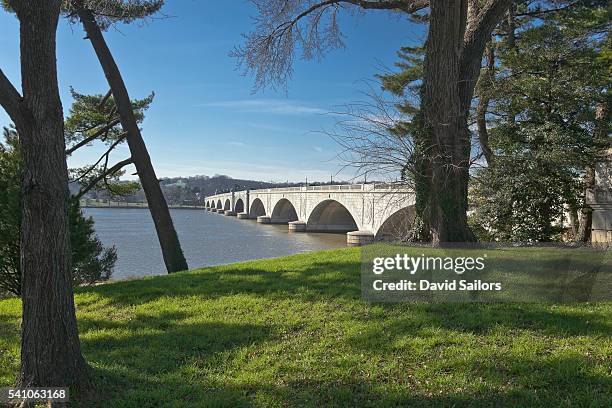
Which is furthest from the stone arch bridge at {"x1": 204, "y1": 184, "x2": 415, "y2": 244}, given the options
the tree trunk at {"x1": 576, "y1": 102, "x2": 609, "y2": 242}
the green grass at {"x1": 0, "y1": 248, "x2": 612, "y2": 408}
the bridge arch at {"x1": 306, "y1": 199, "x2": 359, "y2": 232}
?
the tree trunk at {"x1": 576, "y1": 102, "x2": 609, "y2": 242}

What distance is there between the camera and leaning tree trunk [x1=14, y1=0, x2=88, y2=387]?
282cm

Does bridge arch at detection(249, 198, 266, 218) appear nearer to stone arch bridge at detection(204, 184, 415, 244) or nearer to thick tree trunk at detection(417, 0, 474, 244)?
stone arch bridge at detection(204, 184, 415, 244)

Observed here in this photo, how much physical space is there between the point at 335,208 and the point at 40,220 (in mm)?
41851

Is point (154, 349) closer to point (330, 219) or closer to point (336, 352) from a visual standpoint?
point (336, 352)

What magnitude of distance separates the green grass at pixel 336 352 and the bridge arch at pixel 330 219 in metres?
37.5

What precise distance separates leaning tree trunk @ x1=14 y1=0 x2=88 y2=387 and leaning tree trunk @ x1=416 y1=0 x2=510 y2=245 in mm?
3684

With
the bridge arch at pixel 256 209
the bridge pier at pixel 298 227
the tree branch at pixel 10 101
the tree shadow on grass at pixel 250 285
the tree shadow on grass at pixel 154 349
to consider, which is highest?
the tree branch at pixel 10 101

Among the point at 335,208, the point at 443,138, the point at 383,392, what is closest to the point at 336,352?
the point at 383,392

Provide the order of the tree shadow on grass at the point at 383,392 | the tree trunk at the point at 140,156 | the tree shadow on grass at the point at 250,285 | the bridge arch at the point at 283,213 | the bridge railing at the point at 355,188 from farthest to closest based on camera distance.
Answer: the bridge arch at the point at 283,213 → the tree trunk at the point at 140,156 → the tree shadow on grass at the point at 250,285 → the bridge railing at the point at 355,188 → the tree shadow on grass at the point at 383,392

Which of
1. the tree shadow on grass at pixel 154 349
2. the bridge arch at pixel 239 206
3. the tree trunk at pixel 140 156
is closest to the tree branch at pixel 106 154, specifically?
the tree trunk at pixel 140 156

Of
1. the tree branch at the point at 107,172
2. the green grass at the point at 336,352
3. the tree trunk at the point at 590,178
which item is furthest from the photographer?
the tree branch at the point at 107,172

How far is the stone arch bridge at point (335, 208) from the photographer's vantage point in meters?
5.41

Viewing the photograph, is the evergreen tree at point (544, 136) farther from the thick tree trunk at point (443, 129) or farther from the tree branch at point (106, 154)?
the tree branch at point (106, 154)

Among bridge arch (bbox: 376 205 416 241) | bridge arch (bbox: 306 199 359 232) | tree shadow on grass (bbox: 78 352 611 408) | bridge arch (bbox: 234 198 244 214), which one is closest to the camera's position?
tree shadow on grass (bbox: 78 352 611 408)
